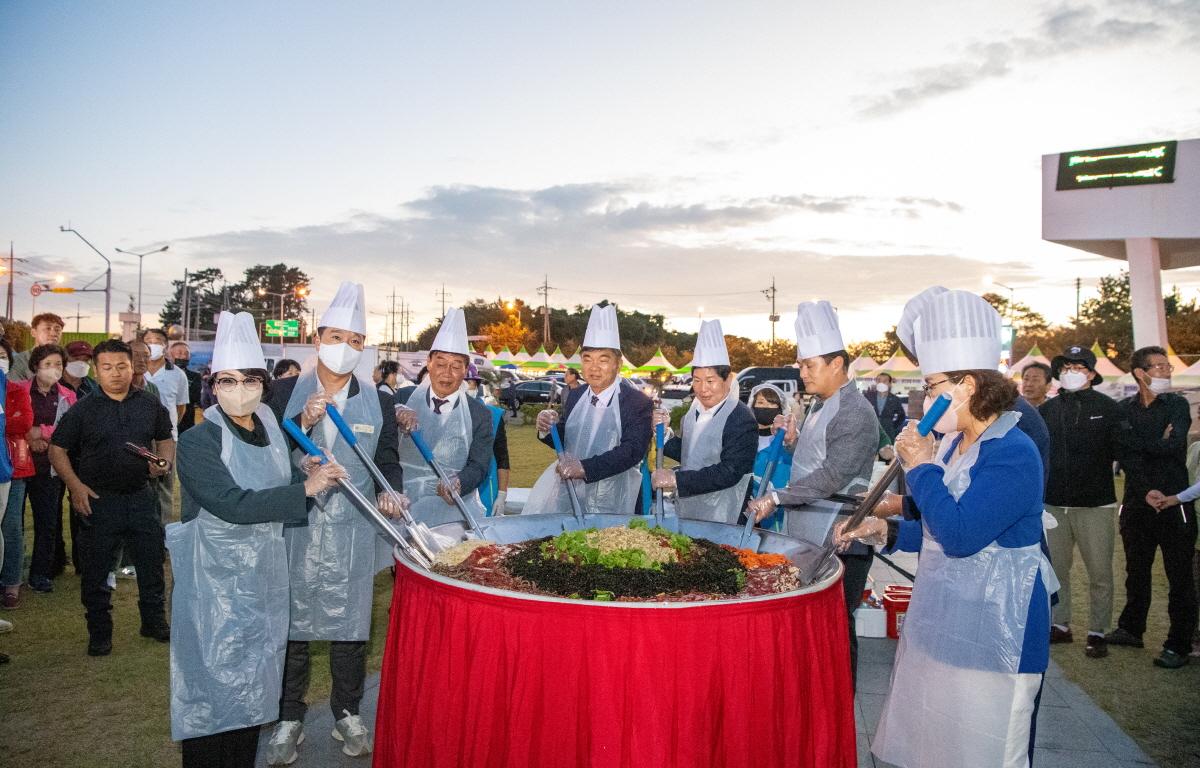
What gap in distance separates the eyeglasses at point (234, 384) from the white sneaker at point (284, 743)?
1775mm

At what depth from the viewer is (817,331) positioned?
13.0ft

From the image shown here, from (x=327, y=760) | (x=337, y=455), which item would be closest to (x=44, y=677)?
(x=327, y=760)

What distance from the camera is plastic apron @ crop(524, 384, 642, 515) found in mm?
4703

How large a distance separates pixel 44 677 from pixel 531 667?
4.06m

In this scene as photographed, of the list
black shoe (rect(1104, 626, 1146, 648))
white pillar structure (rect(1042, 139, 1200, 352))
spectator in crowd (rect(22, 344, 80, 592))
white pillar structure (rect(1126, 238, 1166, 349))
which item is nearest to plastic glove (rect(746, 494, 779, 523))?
black shoe (rect(1104, 626, 1146, 648))

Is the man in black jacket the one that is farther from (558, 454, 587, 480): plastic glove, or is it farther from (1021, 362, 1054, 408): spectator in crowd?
(558, 454, 587, 480): plastic glove

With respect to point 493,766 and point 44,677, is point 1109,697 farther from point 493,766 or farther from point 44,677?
point 44,677

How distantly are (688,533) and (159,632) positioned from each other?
12.9ft

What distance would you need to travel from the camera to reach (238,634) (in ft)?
9.87

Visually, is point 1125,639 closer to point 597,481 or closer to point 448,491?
point 597,481

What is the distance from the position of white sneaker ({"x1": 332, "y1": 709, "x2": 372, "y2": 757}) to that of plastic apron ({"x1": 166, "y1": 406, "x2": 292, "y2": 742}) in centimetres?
87

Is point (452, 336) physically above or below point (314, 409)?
above

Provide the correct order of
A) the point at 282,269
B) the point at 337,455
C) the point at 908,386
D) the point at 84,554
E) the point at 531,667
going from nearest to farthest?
the point at 531,667
the point at 337,455
the point at 84,554
the point at 908,386
the point at 282,269

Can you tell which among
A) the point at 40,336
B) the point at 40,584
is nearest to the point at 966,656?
the point at 40,584
